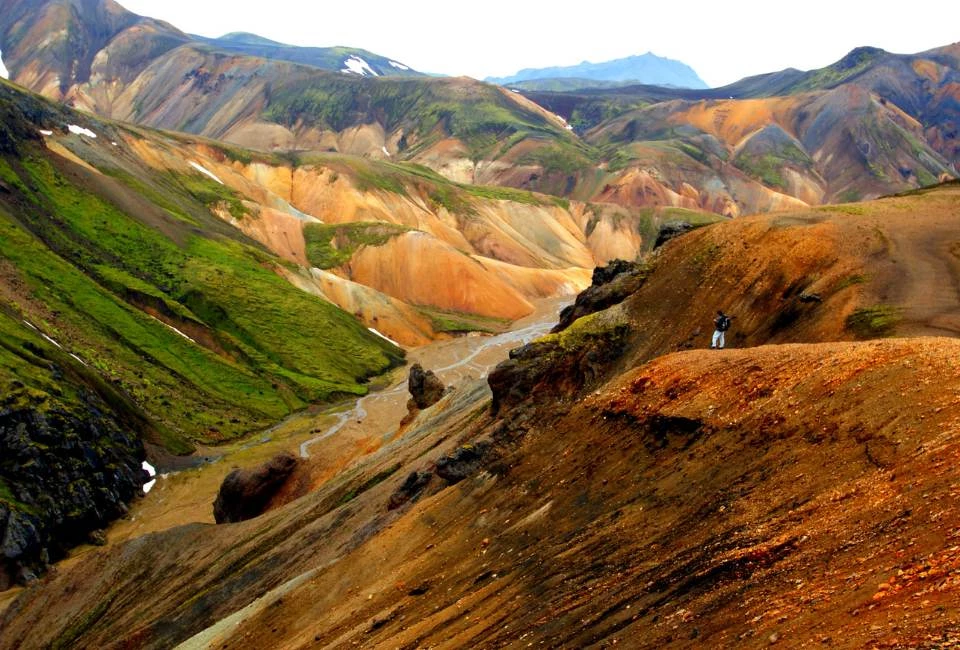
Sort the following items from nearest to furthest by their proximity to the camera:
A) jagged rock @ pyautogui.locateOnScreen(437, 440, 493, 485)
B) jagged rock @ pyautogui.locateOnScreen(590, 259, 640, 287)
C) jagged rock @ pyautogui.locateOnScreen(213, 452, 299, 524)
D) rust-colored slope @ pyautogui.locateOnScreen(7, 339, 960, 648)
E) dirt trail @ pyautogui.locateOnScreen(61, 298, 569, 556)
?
1. rust-colored slope @ pyautogui.locateOnScreen(7, 339, 960, 648)
2. jagged rock @ pyautogui.locateOnScreen(437, 440, 493, 485)
3. jagged rock @ pyautogui.locateOnScreen(590, 259, 640, 287)
4. jagged rock @ pyautogui.locateOnScreen(213, 452, 299, 524)
5. dirt trail @ pyautogui.locateOnScreen(61, 298, 569, 556)

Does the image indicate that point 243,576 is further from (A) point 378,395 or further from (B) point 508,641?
(A) point 378,395

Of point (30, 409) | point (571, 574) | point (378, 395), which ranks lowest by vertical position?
point (378, 395)

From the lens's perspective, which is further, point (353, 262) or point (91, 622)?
point (353, 262)

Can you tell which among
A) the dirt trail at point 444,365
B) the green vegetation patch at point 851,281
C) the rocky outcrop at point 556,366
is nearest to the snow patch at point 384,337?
the dirt trail at point 444,365

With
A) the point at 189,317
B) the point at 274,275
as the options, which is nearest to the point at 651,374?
the point at 189,317

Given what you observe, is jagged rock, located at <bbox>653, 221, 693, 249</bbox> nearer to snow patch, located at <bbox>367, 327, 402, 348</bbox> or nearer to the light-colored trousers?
the light-colored trousers

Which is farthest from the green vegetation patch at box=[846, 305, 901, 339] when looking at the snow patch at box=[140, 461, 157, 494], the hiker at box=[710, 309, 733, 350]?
the snow patch at box=[140, 461, 157, 494]
